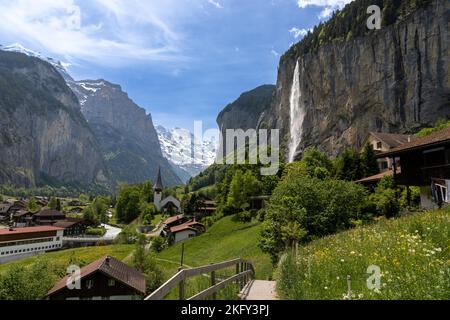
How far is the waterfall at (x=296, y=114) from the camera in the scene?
123188 millimetres

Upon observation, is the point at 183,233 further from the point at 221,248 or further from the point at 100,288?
the point at 100,288

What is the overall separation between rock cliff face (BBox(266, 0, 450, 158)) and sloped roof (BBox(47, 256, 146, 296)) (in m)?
69.7

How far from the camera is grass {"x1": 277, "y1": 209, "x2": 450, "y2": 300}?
6.78 metres

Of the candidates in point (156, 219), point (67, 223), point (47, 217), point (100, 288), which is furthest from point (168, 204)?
point (100, 288)

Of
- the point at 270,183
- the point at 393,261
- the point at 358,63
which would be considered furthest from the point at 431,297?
the point at 358,63

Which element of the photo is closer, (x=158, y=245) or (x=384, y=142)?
(x=158, y=245)

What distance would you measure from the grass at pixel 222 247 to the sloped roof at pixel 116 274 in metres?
6.24

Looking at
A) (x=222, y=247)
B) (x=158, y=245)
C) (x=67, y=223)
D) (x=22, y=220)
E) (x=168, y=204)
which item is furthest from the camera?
(x=22, y=220)

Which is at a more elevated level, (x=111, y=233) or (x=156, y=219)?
(x=156, y=219)

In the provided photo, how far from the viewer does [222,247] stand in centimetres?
4697

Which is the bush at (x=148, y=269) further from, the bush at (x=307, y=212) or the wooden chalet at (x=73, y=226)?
the wooden chalet at (x=73, y=226)

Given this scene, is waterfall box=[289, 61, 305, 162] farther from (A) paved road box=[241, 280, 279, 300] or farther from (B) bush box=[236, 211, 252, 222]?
(A) paved road box=[241, 280, 279, 300]

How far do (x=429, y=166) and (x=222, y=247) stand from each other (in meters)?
29.5

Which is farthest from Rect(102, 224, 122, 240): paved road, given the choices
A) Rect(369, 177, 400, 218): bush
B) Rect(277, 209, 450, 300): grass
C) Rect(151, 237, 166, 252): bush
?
Rect(277, 209, 450, 300): grass
